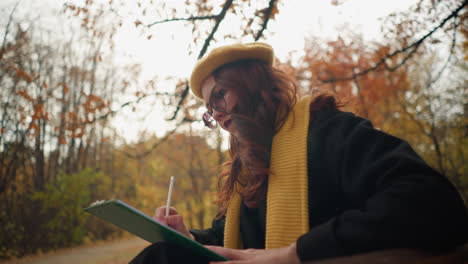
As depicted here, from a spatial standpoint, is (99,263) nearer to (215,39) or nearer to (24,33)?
(215,39)

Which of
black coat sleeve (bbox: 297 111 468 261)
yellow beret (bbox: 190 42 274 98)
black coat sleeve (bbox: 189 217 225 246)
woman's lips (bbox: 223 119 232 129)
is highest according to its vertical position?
yellow beret (bbox: 190 42 274 98)

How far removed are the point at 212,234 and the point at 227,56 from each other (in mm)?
1193

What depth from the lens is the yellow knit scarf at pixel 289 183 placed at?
1168 millimetres

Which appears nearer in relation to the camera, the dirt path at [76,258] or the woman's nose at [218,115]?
the woman's nose at [218,115]

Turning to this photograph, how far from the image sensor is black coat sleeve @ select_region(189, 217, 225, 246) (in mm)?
1869

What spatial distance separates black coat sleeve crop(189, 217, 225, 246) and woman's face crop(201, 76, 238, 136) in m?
0.72

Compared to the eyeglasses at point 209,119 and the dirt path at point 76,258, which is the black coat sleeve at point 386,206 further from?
the dirt path at point 76,258

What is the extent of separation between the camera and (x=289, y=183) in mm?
1250

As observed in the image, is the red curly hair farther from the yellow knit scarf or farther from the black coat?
the black coat

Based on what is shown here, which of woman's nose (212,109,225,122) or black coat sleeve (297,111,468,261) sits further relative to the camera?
woman's nose (212,109,225,122)

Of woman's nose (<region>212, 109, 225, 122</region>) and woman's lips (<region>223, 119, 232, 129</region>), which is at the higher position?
woman's nose (<region>212, 109, 225, 122</region>)

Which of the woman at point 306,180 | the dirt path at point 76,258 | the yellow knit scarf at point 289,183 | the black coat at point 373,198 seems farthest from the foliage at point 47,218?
the black coat at point 373,198

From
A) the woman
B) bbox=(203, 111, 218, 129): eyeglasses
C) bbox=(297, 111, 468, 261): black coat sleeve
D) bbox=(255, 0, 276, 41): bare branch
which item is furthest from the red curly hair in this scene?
bbox=(255, 0, 276, 41): bare branch

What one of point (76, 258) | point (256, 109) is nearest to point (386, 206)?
point (256, 109)
